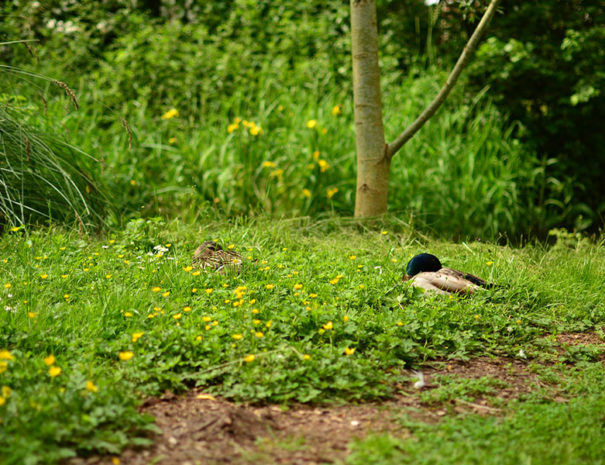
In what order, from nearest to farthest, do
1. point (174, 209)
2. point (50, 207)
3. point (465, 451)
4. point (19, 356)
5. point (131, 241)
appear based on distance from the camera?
point (465, 451)
point (19, 356)
point (131, 241)
point (50, 207)
point (174, 209)

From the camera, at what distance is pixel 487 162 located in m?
6.02

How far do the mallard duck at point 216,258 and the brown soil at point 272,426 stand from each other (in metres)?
1.23

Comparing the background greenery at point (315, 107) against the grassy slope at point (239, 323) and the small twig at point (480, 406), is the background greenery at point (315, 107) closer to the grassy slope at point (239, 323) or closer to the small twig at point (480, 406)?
the grassy slope at point (239, 323)

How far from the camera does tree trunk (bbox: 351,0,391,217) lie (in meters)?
4.63

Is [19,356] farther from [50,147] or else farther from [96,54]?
[96,54]

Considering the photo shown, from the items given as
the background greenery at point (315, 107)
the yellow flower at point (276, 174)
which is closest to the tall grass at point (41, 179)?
the background greenery at point (315, 107)

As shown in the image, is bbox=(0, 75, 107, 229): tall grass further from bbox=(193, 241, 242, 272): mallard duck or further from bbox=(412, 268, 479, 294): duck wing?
bbox=(412, 268, 479, 294): duck wing

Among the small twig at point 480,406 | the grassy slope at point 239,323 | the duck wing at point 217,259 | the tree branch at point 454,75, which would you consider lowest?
the small twig at point 480,406

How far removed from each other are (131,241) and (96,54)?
4.66m

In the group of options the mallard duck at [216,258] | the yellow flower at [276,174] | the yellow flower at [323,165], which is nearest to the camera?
the mallard duck at [216,258]

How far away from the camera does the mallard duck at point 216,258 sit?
11.8 feet

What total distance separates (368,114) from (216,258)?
1878mm

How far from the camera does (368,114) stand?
4812 millimetres

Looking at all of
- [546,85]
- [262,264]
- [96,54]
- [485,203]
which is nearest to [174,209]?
[262,264]
